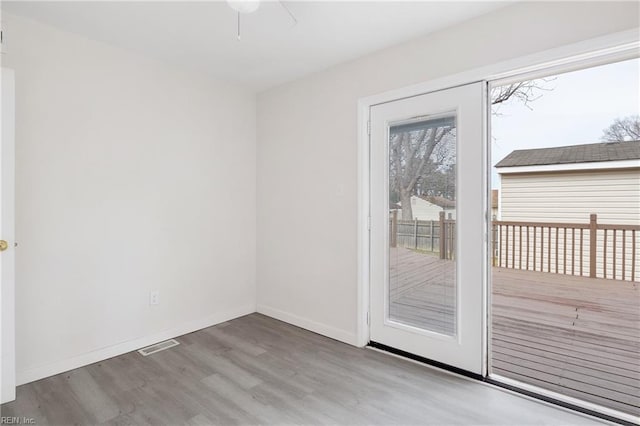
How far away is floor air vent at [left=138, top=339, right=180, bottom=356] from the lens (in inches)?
106

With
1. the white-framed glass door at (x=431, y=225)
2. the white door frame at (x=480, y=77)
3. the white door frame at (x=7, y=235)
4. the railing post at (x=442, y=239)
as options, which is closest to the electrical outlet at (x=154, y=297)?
the white door frame at (x=7, y=235)

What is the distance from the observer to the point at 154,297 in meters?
2.89

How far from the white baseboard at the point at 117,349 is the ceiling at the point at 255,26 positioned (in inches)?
95.7

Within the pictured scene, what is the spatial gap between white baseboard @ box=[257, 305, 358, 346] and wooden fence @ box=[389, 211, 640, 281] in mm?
3395

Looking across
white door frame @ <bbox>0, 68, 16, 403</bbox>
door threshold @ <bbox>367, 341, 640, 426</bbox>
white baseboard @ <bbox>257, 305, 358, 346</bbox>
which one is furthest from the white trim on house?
white door frame @ <bbox>0, 68, 16, 403</bbox>

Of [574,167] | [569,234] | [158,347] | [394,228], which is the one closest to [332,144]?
[394,228]

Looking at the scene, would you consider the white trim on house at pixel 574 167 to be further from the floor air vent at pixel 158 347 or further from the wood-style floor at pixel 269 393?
the floor air vent at pixel 158 347

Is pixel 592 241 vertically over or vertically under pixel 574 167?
under

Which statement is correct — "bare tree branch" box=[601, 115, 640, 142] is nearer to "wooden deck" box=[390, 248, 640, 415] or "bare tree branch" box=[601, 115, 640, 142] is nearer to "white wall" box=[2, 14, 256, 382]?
"wooden deck" box=[390, 248, 640, 415]

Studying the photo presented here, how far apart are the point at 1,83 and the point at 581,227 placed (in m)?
6.81

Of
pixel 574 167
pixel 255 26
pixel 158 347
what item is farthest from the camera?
pixel 574 167

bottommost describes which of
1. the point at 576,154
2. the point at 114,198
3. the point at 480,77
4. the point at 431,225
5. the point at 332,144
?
the point at 431,225

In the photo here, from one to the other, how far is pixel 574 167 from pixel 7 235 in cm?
727

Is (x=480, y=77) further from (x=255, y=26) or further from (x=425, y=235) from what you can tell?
(x=255, y=26)
